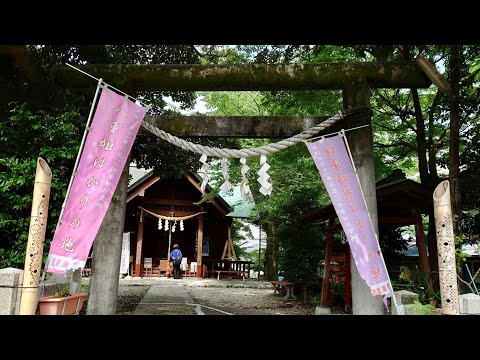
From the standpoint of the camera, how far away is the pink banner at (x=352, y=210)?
5.27 m

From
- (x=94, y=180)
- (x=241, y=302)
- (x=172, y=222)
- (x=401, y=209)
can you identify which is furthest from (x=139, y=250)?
(x=94, y=180)

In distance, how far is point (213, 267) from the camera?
19609 millimetres

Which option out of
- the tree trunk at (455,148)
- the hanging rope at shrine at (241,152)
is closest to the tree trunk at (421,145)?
the tree trunk at (455,148)

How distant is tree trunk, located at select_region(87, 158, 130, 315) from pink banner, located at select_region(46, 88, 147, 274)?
140cm

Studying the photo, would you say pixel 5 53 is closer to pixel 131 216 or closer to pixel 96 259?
pixel 96 259

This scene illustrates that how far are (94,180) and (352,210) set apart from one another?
3434 mm

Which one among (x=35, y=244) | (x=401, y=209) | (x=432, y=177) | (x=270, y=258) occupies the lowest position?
(x=270, y=258)

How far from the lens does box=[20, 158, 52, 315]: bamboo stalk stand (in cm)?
424

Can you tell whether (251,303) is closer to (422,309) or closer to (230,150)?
(230,150)

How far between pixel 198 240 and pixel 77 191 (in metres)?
14.2

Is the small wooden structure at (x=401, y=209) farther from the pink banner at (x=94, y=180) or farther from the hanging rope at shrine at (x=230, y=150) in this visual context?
the pink banner at (x=94, y=180)

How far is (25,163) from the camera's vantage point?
6.13 meters

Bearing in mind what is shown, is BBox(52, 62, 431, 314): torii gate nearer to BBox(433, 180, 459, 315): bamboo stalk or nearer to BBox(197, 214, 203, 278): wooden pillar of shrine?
BBox(433, 180, 459, 315): bamboo stalk

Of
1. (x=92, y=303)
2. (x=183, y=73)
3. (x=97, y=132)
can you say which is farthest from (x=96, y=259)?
(x=183, y=73)
